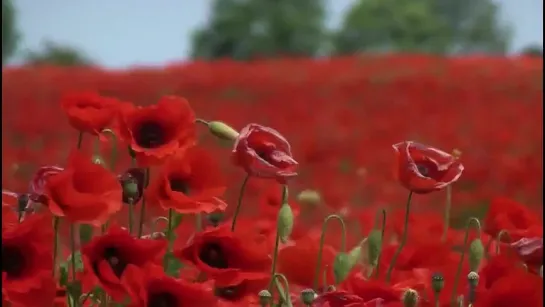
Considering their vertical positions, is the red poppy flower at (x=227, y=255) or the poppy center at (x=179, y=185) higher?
the poppy center at (x=179, y=185)

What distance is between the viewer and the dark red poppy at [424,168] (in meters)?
0.71

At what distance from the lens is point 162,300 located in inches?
25.4

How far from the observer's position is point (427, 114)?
156 inches

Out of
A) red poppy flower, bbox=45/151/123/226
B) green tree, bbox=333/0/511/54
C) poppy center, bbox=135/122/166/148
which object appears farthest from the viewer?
green tree, bbox=333/0/511/54

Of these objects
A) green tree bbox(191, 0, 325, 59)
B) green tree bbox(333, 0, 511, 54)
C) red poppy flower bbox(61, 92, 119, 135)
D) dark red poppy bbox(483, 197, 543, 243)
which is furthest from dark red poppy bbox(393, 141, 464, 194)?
green tree bbox(333, 0, 511, 54)

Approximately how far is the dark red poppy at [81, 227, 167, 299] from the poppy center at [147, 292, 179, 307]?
2 cm

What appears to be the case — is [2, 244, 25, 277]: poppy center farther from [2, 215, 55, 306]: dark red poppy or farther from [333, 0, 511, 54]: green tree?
[333, 0, 511, 54]: green tree

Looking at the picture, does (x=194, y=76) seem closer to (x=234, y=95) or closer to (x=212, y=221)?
(x=234, y=95)

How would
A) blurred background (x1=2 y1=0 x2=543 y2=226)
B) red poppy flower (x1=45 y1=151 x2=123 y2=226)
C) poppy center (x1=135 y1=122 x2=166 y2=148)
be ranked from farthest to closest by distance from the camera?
blurred background (x1=2 y1=0 x2=543 y2=226) → poppy center (x1=135 y1=122 x2=166 y2=148) → red poppy flower (x1=45 y1=151 x2=123 y2=226)

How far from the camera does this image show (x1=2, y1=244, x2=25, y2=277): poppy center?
24.6 inches

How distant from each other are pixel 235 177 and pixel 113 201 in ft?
6.86

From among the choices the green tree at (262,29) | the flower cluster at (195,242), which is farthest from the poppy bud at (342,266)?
the green tree at (262,29)

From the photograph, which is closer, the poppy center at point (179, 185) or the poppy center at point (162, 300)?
the poppy center at point (162, 300)

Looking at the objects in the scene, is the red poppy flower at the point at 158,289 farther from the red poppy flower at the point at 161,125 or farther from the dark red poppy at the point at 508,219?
the dark red poppy at the point at 508,219
